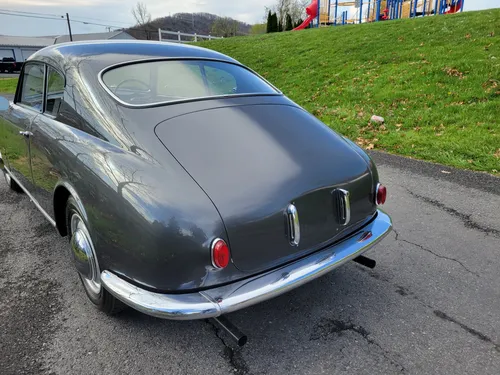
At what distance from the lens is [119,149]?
85.8 inches

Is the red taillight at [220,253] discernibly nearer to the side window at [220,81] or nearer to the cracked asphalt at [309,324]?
the cracked asphalt at [309,324]

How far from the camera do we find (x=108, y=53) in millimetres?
2822

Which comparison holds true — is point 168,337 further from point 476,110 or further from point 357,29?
point 357,29

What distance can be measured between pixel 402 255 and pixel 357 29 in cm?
1445

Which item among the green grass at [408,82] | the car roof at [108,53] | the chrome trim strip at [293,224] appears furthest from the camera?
the green grass at [408,82]

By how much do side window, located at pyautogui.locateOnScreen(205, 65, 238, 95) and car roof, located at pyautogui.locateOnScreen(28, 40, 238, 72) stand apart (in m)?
0.18

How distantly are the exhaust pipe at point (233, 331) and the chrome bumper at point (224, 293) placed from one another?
8.0 inches

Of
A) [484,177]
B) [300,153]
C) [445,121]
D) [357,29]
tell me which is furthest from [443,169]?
[357,29]

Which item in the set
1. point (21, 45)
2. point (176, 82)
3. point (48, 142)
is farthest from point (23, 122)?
point (21, 45)

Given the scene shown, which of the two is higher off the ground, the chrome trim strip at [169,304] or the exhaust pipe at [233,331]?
the chrome trim strip at [169,304]

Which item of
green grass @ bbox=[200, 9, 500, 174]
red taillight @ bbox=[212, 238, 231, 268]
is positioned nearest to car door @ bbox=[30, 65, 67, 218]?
red taillight @ bbox=[212, 238, 231, 268]

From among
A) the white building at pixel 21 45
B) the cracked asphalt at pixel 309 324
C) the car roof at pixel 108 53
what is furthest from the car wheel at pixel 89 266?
the white building at pixel 21 45

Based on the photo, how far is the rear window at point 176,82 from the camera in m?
2.61

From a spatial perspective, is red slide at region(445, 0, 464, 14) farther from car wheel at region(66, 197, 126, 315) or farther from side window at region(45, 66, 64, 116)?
car wheel at region(66, 197, 126, 315)
